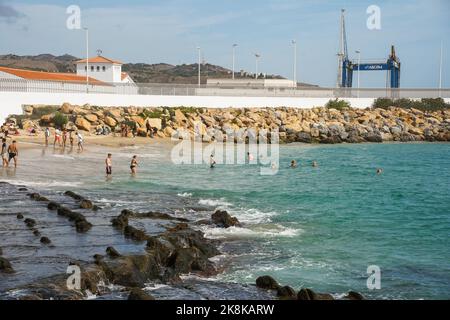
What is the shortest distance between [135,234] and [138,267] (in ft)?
10.3

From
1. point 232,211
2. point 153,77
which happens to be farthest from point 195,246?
point 153,77

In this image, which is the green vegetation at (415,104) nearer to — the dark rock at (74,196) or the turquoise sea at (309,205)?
the turquoise sea at (309,205)

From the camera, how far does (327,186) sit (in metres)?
34.4

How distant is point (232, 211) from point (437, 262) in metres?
9.07

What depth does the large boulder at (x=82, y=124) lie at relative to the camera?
4993 centimetres

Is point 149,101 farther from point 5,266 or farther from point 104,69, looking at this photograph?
point 5,266

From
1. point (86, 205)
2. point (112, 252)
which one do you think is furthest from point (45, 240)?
point (86, 205)

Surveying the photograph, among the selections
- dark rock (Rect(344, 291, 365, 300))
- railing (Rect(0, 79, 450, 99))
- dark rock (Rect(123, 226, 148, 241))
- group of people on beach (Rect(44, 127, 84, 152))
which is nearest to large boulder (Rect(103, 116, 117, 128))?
railing (Rect(0, 79, 450, 99))

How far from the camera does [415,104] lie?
7938cm

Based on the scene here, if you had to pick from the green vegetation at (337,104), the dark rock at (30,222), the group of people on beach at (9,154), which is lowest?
the dark rock at (30,222)

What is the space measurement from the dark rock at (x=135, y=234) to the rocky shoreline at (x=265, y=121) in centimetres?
3204

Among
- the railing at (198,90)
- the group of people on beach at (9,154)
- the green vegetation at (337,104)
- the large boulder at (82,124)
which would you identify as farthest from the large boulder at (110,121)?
the green vegetation at (337,104)

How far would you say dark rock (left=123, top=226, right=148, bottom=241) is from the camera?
17078 millimetres

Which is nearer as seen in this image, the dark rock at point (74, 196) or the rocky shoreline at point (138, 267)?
the rocky shoreline at point (138, 267)
